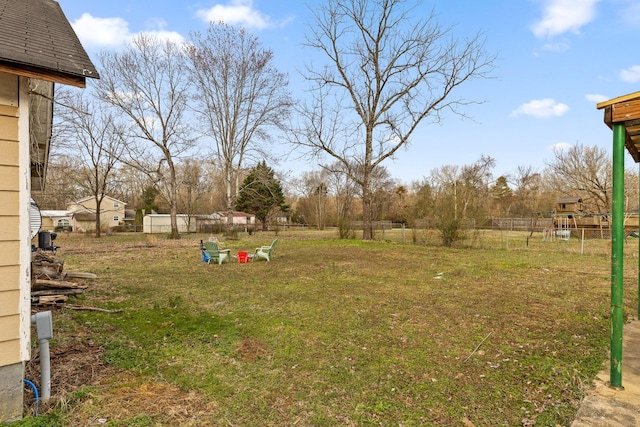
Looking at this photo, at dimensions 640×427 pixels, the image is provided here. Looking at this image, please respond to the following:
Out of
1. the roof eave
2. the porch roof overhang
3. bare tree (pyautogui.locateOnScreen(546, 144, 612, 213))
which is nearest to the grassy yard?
the porch roof overhang

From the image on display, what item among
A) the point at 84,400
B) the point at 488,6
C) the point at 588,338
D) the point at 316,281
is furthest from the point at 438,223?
the point at 84,400

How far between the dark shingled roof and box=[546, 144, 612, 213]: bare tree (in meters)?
31.0

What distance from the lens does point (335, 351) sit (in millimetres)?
3656

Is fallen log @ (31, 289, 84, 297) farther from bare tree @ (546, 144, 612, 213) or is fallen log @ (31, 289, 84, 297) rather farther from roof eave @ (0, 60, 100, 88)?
bare tree @ (546, 144, 612, 213)

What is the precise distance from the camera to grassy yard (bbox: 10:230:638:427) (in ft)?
8.25

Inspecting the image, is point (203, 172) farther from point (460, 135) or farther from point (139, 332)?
point (139, 332)

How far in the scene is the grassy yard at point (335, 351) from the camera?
8.25ft

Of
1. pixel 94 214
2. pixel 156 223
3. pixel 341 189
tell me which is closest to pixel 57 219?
pixel 94 214

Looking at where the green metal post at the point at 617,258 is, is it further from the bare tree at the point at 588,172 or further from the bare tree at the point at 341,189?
the bare tree at the point at 341,189

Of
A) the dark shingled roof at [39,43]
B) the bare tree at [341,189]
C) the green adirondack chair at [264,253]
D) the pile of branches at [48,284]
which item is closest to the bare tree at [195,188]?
the bare tree at [341,189]

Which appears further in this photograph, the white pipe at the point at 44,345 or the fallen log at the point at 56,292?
the fallen log at the point at 56,292

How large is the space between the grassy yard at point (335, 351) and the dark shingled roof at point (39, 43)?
2.51 metres

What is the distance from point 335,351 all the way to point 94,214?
133 ft

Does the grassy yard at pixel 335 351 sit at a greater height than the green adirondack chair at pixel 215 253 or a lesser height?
lesser
